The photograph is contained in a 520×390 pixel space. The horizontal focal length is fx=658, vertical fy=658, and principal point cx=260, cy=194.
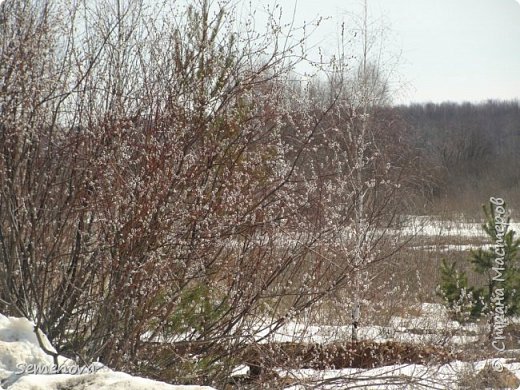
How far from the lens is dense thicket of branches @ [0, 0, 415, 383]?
10.9 ft

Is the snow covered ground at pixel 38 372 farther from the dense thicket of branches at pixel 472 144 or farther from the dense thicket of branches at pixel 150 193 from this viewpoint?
the dense thicket of branches at pixel 472 144

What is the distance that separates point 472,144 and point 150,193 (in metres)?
30.2

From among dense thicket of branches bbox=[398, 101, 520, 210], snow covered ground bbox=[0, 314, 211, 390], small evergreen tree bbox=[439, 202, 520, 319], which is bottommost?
small evergreen tree bbox=[439, 202, 520, 319]

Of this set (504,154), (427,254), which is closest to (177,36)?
(427,254)

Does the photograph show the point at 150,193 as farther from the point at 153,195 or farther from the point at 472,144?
the point at 472,144

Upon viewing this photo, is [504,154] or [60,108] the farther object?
[504,154]

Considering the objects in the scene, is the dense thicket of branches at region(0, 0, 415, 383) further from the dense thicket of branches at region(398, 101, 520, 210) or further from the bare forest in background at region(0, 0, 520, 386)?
the dense thicket of branches at region(398, 101, 520, 210)

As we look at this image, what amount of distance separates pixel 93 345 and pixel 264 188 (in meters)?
1.23

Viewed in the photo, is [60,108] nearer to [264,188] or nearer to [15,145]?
[15,145]

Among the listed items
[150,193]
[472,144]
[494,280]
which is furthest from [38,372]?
[472,144]

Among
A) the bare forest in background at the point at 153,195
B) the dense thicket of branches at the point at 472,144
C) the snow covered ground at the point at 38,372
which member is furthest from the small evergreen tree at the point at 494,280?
the dense thicket of branches at the point at 472,144

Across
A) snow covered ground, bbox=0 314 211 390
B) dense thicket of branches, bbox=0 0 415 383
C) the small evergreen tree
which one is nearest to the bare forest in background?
dense thicket of branches, bbox=0 0 415 383

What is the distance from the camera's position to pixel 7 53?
143 inches

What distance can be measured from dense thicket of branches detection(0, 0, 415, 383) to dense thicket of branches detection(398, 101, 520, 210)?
1623 centimetres
